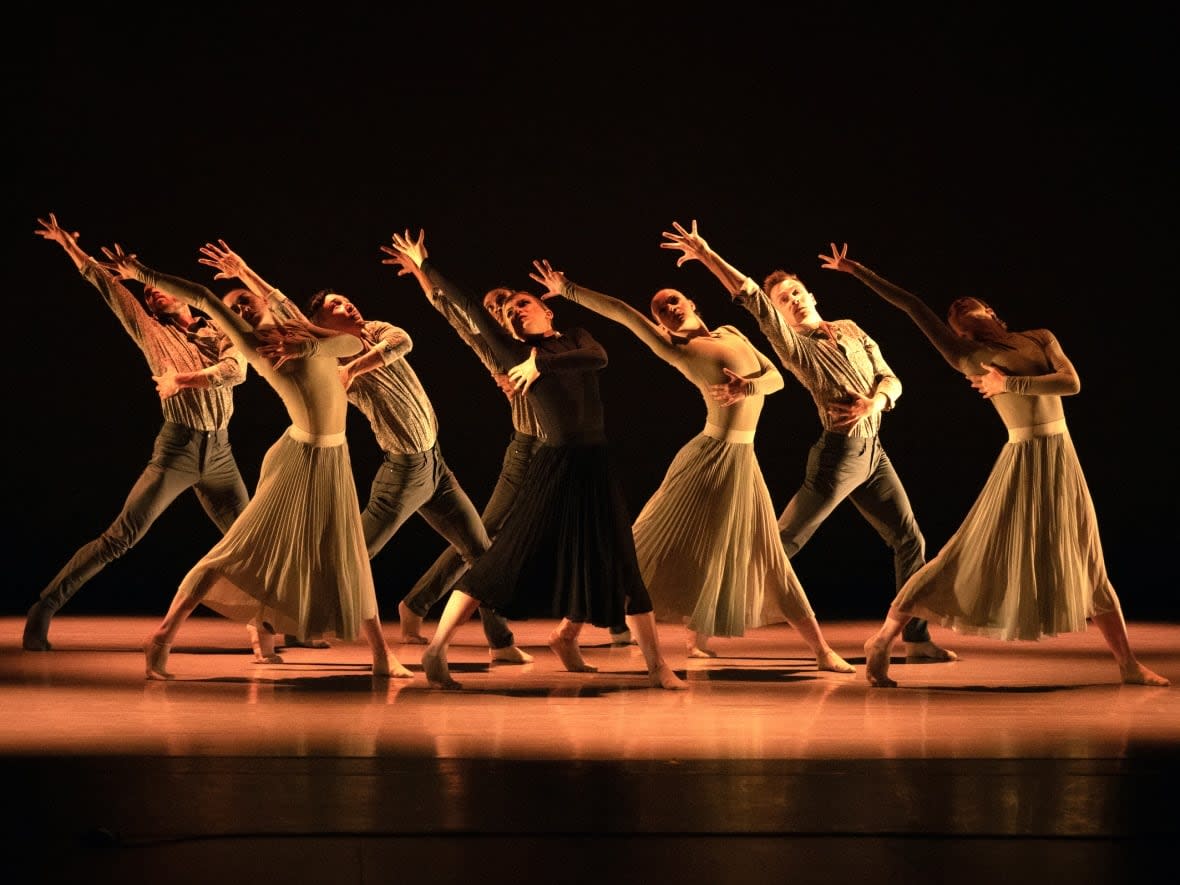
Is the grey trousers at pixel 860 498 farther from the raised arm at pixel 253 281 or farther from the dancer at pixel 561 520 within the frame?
the raised arm at pixel 253 281

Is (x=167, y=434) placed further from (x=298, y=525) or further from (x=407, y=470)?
(x=298, y=525)

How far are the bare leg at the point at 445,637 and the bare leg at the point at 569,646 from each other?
0.59 meters

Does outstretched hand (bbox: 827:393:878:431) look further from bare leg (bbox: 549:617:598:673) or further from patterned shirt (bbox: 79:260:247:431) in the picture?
patterned shirt (bbox: 79:260:247:431)

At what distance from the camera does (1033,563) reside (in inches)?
245

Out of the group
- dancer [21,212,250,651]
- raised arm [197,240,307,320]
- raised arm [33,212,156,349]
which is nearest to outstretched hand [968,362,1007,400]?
raised arm [197,240,307,320]

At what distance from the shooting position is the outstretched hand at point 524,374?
19.7ft

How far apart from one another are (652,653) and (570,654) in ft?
1.97

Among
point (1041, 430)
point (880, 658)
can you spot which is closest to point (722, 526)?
point (880, 658)

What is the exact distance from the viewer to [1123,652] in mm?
6336

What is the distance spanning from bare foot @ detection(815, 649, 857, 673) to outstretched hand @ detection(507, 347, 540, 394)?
1.57 metres

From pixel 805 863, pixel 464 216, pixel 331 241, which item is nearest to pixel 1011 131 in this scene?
pixel 464 216

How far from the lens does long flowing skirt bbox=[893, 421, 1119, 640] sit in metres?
6.20

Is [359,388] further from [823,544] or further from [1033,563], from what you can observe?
[823,544]

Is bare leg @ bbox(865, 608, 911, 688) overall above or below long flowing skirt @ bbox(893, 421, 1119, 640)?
below
